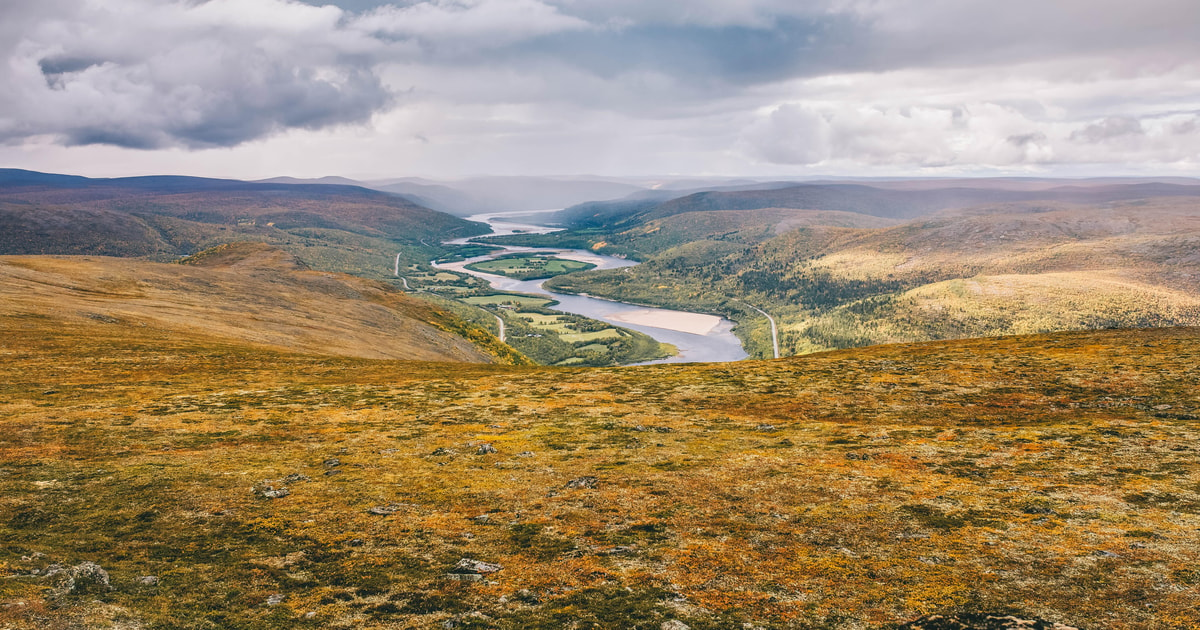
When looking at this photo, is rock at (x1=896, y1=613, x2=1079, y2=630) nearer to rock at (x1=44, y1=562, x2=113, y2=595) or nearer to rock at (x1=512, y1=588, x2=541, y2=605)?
rock at (x1=512, y1=588, x2=541, y2=605)

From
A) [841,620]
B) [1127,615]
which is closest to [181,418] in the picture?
[841,620]

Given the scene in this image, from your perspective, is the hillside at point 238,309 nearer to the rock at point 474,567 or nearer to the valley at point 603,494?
the valley at point 603,494

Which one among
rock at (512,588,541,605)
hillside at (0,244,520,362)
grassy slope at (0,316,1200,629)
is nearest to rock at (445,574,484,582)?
grassy slope at (0,316,1200,629)

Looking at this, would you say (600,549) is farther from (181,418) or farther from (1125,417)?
(1125,417)

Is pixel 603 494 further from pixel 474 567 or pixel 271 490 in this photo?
pixel 271 490

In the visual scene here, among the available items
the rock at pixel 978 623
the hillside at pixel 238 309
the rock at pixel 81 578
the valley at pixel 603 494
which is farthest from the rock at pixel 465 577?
the hillside at pixel 238 309

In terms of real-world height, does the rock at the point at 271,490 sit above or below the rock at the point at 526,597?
below

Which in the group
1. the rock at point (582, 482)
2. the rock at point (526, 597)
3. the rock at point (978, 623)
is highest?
the rock at point (978, 623)

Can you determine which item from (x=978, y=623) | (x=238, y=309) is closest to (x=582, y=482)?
(x=978, y=623)
